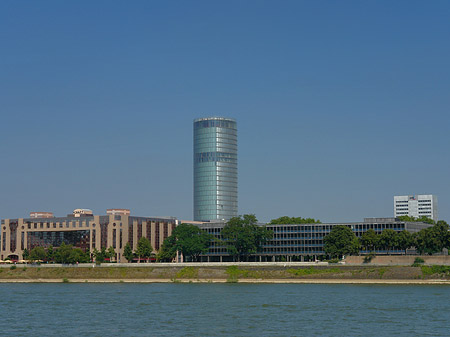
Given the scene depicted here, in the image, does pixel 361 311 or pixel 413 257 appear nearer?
pixel 361 311

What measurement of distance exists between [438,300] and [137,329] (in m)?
52.0

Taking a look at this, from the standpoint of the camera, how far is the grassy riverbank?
16150cm

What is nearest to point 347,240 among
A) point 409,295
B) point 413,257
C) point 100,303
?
point 413,257

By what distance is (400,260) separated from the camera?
174 meters

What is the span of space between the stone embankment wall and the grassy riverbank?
5.74 metres

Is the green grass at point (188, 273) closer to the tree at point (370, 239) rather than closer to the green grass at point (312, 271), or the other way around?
the green grass at point (312, 271)

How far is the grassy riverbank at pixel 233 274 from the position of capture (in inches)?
6358

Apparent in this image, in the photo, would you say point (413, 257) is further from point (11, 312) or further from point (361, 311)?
point (11, 312)

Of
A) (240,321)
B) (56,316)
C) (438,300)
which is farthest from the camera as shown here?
(438,300)

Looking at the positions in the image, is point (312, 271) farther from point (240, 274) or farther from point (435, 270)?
point (435, 270)

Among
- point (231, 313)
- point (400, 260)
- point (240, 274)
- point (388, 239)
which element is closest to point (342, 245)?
point (388, 239)

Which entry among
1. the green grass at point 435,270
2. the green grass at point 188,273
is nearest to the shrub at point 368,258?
the green grass at point 435,270

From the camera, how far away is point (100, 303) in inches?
4304

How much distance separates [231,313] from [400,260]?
9221 cm
